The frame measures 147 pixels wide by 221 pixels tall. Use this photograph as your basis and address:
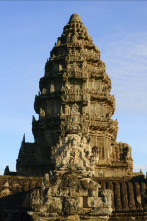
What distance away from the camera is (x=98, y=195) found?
1409 centimetres

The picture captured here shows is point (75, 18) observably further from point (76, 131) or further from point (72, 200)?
point (72, 200)

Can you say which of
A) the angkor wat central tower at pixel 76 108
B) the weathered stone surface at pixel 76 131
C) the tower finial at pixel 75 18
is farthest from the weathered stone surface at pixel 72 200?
the tower finial at pixel 75 18

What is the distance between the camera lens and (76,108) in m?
39.2

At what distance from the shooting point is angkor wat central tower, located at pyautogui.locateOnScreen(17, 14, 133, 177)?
40.6 m

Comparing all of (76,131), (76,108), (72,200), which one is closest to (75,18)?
(76,108)

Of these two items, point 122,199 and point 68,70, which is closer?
point 122,199

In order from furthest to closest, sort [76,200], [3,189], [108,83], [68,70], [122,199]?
[108,83] → [68,70] → [3,189] → [122,199] → [76,200]

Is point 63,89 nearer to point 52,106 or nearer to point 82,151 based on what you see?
point 52,106

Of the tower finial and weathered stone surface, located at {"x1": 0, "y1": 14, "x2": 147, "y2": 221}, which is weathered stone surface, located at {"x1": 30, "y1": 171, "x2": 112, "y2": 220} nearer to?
weathered stone surface, located at {"x1": 0, "y1": 14, "x2": 147, "y2": 221}

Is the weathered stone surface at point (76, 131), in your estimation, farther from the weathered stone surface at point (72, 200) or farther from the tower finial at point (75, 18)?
the weathered stone surface at point (72, 200)

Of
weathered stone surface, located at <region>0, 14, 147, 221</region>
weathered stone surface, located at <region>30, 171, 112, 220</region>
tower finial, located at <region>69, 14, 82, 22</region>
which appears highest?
tower finial, located at <region>69, 14, 82, 22</region>

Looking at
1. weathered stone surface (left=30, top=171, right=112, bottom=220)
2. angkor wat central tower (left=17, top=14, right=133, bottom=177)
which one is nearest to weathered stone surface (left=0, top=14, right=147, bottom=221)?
angkor wat central tower (left=17, top=14, right=133, bottom=177)

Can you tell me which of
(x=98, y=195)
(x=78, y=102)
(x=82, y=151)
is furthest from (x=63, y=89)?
(x=98, y=195)

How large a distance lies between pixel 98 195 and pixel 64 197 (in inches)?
58.8
